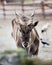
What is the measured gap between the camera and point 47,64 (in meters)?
1.42

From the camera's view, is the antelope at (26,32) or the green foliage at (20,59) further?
the antelope at (26,32)

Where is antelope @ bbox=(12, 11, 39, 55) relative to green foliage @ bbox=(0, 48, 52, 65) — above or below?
below

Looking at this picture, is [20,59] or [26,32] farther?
[26,32]

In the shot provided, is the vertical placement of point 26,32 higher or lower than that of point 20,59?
lower

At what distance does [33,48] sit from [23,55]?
173 inches

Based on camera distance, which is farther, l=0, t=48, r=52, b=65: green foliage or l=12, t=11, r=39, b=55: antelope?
l=12, t=11, r=39, b=55: antelope

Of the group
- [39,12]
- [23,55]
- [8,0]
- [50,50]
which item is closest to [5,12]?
[39,12]

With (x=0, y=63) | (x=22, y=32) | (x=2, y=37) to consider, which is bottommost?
(x=2, y=37)

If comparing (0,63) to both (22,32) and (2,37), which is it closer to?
(22,32)

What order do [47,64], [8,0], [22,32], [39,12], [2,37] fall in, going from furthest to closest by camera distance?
[8,0], [39,12], [2,37], [22,32], [47,64]

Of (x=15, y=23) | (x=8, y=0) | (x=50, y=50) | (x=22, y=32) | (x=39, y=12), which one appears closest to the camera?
(x=22, y=32)

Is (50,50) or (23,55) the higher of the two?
(23,55)

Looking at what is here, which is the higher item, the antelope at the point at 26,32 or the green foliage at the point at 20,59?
the green foliage at the point at 20,59

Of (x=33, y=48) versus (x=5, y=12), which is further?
(x=5, y=12)
